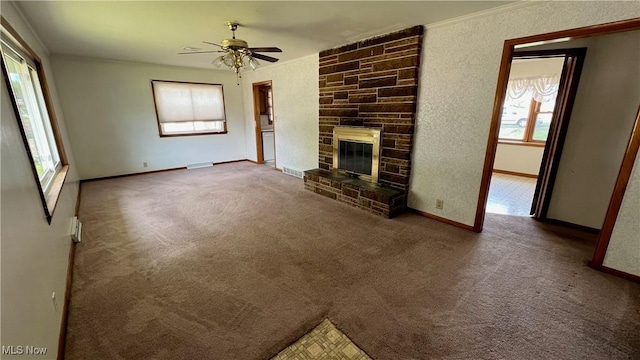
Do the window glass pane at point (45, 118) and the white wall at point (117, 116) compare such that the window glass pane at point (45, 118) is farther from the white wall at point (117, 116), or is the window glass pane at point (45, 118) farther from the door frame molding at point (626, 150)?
the door frame molding at point (626, 150)

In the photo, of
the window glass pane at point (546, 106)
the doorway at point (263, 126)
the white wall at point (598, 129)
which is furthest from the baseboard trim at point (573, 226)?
the doorway at point (263, 126)

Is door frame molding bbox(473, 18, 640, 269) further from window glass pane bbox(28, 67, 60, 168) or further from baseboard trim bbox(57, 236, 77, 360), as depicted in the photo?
window glass pane bbox(28, 67, 60, 168)

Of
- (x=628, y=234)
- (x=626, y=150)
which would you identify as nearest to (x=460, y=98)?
(x=626, y=150)

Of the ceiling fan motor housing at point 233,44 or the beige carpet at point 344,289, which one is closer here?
the beige carpet at point 344,289

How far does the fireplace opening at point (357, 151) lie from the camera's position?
3705 millimetres

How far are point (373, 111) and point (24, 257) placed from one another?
3.49 meters

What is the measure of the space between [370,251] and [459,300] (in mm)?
856

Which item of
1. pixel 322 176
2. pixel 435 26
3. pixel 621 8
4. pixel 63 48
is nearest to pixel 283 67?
pixel 322 176

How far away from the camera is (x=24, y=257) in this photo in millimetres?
1270

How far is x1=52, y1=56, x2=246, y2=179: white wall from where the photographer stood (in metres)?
4.69

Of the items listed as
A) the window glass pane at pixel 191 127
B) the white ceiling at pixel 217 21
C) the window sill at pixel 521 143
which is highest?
the white ceiling at pixel 217 21

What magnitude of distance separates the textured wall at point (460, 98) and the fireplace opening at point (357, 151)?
56cm

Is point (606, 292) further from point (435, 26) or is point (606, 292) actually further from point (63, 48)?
point (63, 48)

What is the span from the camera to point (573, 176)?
3.08 m
